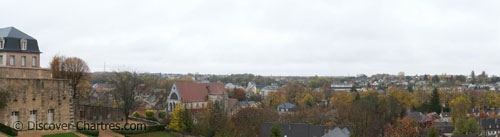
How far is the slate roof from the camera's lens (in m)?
25.2

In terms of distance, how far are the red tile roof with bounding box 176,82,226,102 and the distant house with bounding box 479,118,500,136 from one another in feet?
132

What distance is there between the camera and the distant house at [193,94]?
6027 cm

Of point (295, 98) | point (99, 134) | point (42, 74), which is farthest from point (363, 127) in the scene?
point (295, 98)

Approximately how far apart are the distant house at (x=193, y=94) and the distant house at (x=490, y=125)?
38.9m

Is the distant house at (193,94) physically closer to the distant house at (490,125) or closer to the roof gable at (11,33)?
the roof gable at (11,33)

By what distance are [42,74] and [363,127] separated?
32.3 metres

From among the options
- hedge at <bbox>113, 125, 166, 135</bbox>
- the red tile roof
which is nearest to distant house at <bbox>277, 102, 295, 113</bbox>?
the red tile roof

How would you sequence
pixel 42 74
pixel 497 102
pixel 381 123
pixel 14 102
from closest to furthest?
pixel 14 102, pixel 42 74, pixel 381 123, pixel 497 102

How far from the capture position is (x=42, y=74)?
2702cm

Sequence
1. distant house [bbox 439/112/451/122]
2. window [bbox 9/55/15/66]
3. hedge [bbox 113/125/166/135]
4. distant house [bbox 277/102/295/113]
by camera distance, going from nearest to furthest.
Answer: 1. window [bbox 9/55/15/66]
2. hedge [bbox 113/125/166/135]
3. distant house [bbox 439/112/451/122]
4. distant house [bbox 277/102/295/113]

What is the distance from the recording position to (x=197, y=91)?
63.2 m

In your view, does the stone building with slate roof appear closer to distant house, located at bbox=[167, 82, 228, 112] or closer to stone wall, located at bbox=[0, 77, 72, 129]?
stone wall, located at bbox=[0, 77, 72, 129]

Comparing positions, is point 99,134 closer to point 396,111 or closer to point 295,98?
point 396,111

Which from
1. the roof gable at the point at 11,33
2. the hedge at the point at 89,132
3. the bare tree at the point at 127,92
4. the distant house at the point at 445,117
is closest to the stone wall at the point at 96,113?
the bare tree at the point at 127,92
